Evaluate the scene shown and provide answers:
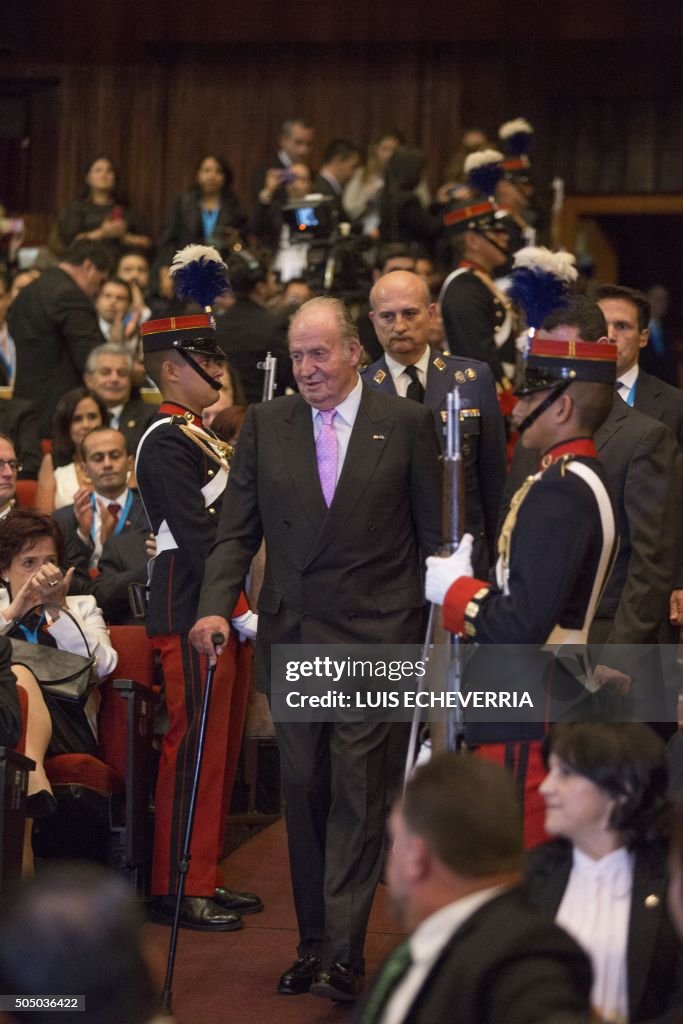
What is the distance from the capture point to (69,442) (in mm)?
6879

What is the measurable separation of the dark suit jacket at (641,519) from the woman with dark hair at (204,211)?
658 cm

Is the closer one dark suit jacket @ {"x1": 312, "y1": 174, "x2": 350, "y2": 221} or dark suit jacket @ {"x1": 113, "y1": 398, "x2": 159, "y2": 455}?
dark suit jacket @ {"x1": 113, "y1": 398, "x2": 159, "y2": 455}

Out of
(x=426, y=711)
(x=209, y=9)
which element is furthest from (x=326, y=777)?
(x=209, y=9)

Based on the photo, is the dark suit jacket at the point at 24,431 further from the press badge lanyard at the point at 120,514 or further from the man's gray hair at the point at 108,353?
the press badge lanyard at the point at 120,514

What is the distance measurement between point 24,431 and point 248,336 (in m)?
1.11

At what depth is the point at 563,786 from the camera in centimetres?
294

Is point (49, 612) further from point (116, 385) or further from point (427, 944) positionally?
point (427, 944)

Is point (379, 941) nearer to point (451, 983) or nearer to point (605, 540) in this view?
point (605, 540)

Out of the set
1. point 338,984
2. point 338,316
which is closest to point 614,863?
point 338,984

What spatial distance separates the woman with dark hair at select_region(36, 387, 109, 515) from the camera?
674cm

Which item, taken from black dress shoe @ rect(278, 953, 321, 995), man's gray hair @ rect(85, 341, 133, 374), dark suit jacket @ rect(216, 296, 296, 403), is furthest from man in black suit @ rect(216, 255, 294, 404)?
black dress shoe @ rect(278, 953, 321, 995)

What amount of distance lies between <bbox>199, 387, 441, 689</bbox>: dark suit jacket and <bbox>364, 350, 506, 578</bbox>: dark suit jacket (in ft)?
2.76

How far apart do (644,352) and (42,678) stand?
5.88 meters

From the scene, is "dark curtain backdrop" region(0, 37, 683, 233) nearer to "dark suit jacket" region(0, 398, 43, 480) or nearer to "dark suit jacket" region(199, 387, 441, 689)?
"dark suit jacket" region(0, 398, 43, 480)
